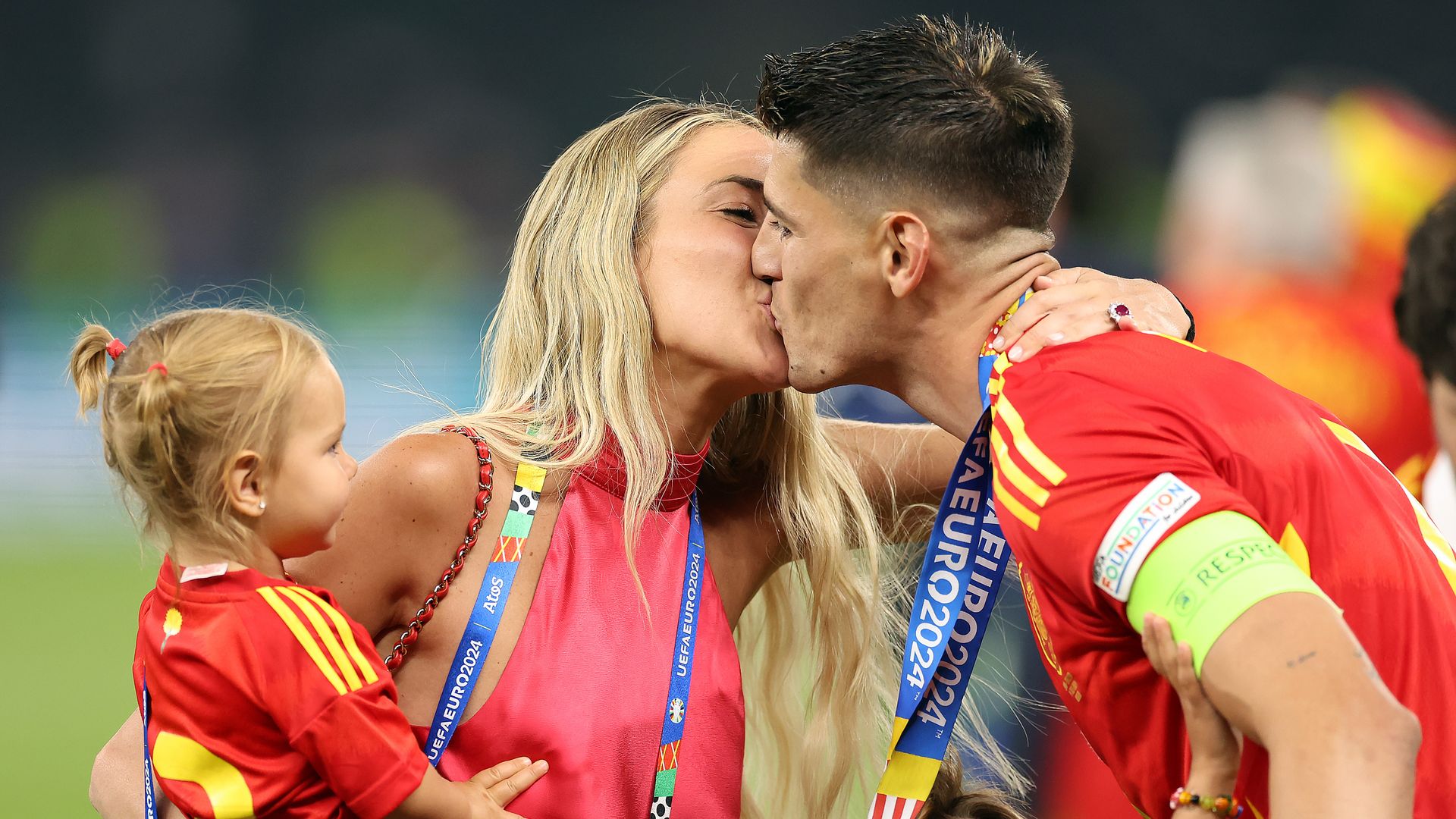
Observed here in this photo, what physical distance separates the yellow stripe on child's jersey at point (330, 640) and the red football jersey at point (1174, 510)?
2.89 feet

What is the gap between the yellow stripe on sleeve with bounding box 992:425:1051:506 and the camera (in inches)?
64.8

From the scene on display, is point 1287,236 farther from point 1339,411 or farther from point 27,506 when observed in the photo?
point 27,506

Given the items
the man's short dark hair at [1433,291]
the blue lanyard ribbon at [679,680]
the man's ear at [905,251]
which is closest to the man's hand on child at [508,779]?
the blue lanyard ribbon at [679,680]

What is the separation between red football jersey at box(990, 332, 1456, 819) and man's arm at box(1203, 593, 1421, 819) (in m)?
0.16

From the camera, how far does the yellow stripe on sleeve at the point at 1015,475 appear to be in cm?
165

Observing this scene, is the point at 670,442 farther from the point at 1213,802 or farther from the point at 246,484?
the point at 1213,802

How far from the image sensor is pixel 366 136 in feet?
30.3

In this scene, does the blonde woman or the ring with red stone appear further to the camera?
the blonde woman

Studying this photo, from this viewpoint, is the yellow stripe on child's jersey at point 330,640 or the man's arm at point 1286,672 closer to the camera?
the man's arm at point 1286,672

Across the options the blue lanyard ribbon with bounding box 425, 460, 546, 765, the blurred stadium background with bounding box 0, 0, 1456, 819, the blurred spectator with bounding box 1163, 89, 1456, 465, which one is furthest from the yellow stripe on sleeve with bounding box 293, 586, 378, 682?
the blurred stadium background with bounding box 0, 0, 1456, 819

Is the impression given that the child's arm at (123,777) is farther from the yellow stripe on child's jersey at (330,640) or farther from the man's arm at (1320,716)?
the man's arm at (1320,716)

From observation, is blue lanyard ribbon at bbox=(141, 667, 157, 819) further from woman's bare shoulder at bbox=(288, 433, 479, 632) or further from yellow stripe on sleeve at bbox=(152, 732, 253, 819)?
woman's bare shoulder at bbox=(288, 433, 479, 632)

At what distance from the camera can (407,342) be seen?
895cm

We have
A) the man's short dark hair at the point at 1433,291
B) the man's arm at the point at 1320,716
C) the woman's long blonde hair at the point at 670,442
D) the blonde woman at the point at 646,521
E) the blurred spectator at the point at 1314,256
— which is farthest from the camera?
the blurred spectator at the point at 1314,256
